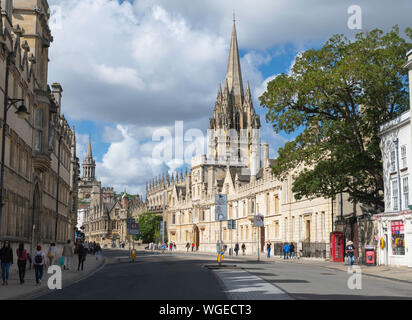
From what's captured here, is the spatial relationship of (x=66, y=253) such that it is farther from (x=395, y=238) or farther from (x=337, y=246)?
(x=337, y=246)

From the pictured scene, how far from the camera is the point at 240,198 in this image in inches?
3093

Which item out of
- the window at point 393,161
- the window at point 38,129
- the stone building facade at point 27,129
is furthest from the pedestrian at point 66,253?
the window at point 393,161

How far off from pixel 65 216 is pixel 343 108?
107ft

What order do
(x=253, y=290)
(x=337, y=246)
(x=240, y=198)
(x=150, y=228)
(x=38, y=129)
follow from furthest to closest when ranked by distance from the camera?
(x=150, y=228), (x=240, y=198), (x=337, y=246), (x=38, y=129), (x=253, y=290)

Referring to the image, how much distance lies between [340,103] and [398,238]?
9.90 meters

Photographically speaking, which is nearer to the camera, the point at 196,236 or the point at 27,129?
the point at 27,129

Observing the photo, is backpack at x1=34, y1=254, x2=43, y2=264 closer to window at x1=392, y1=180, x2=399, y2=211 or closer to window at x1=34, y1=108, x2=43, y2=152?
window at x1=34, y1=108, x2=43, y2=152

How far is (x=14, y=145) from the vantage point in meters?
28.8

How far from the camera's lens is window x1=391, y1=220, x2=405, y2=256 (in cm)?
3356

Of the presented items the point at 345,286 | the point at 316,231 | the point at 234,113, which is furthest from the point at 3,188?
the point at 234,113

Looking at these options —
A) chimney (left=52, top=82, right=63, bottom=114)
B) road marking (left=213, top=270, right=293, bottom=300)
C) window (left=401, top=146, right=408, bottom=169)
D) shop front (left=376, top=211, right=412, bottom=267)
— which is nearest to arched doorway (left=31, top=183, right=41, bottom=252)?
chimney (left=52, top=82, right=63, bottom=114)

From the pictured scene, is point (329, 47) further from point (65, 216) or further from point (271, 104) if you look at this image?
point (65, 216)

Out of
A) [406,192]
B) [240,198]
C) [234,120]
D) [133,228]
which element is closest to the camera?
[406,192]

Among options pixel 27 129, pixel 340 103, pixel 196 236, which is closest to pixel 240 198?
pixel 196 236
